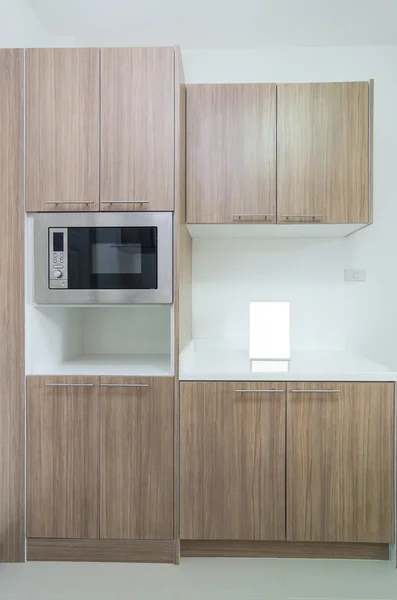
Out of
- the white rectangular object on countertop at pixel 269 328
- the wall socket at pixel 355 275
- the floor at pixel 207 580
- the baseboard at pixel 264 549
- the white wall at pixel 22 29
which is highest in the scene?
the white wall at pixel 22 29

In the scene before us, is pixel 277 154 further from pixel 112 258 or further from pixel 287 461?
pixel 287 461

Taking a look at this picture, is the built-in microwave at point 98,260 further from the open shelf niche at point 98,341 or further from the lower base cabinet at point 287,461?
the lower base cabinet at point 287,461

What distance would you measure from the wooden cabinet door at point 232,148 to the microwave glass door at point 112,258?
1.23 ft

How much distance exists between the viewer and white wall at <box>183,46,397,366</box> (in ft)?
8.13

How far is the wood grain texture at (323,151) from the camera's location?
2051 millimetres

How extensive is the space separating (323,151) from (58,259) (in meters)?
1.36

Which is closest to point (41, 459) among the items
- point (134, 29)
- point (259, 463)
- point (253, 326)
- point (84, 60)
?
point (259, 463)

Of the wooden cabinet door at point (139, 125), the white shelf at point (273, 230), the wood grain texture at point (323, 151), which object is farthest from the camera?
the white shelf at point (273, 230)

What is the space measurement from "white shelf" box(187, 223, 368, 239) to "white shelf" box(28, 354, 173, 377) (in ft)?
2.41

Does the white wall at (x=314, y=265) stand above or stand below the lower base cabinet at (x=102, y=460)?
above

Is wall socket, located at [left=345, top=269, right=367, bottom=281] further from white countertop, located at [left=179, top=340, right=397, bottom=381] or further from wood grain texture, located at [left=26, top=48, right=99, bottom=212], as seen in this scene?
wood grain texture, located at [left=26, top=48, right=99, bottom=212]

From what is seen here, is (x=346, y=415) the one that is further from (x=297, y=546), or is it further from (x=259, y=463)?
(x=297, y=546)

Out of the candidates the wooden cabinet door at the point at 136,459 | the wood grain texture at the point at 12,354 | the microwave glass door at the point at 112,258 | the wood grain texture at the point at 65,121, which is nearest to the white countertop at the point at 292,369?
the wooden cabinet door at the point at 136,459

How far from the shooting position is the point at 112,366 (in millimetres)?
2047
